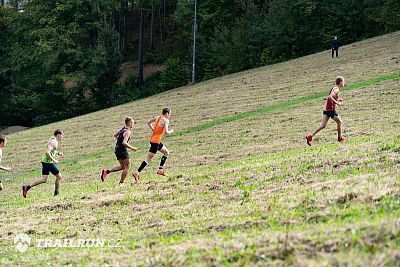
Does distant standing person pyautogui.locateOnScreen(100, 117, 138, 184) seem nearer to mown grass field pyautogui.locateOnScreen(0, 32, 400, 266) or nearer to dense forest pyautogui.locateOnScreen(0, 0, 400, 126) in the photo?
mown grass field pyautogui.locateOnScreen(0, 32, 400, 266)

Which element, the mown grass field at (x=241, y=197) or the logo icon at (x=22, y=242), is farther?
the logo icon at (x=22, y=242)

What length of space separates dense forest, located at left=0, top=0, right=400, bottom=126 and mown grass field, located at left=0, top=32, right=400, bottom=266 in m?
31.4

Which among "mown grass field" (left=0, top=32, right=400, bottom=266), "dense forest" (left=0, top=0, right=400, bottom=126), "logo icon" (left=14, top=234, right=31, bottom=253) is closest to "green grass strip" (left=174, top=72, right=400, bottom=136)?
"mown grass field" (left=0, top=32, right=400, bottom=266)

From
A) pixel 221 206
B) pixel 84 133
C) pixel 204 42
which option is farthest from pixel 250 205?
pixel 204 42

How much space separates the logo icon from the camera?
11.1 meters

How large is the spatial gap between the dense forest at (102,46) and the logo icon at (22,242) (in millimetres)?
51536

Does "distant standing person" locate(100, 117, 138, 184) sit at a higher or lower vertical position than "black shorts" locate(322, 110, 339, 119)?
lower

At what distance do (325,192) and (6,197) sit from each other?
13.4 m

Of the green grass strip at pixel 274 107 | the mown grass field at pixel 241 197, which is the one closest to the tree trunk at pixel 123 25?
the mown grass field at pixel 241 197

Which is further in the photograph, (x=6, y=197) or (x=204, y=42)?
(x=204, y=42)

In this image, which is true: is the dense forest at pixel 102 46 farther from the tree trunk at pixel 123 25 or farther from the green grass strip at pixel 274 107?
the green grass strip at pixel 274 107

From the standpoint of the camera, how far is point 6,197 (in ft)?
65.8

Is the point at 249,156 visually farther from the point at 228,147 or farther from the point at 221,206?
the point at 221,206

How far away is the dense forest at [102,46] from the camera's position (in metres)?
63.6
